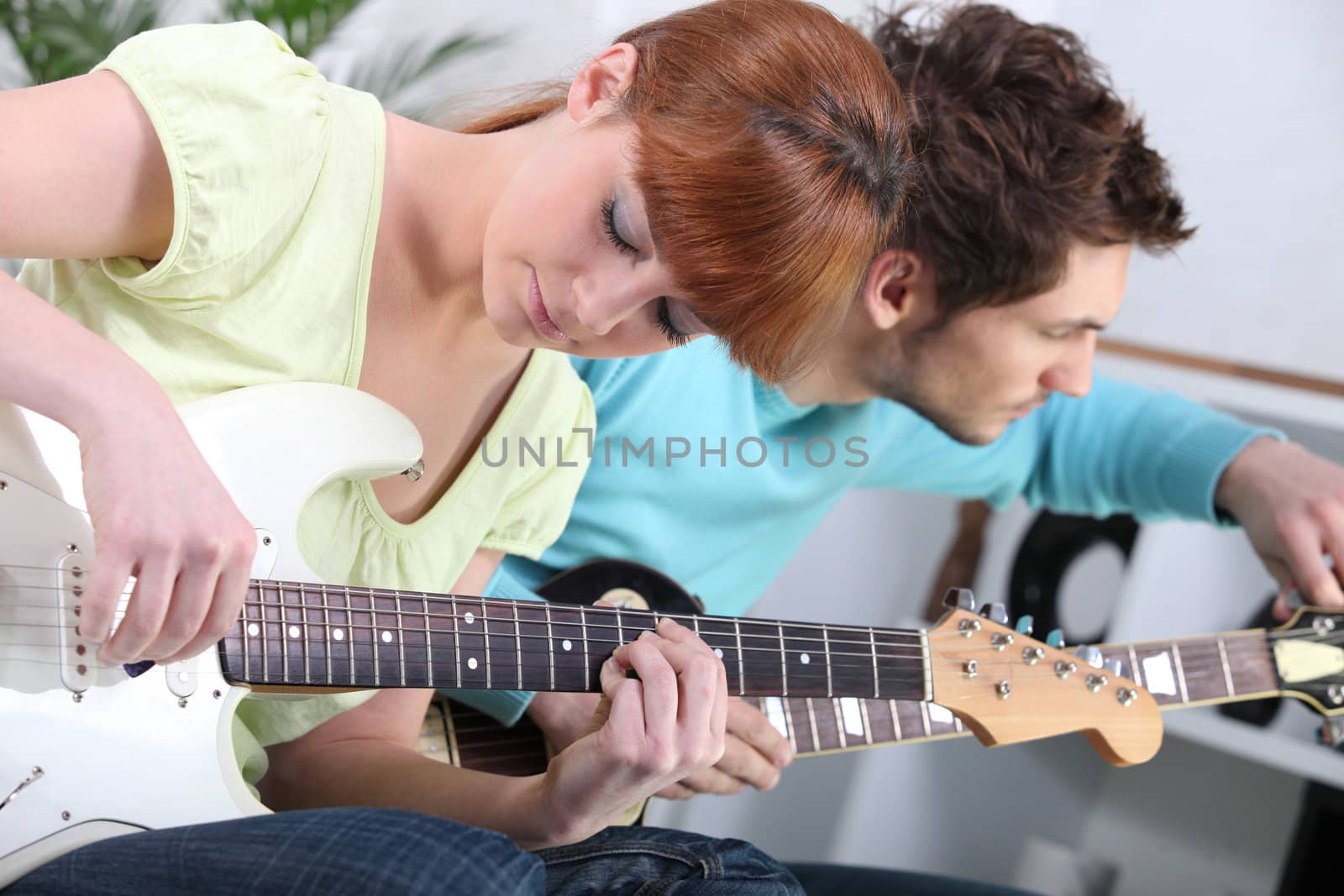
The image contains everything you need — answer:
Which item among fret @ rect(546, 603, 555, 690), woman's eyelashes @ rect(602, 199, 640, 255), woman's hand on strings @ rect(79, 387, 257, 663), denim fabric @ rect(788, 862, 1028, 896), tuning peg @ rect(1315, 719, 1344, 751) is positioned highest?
woman's eyelashes @ rect(602, 199, 640, 255)

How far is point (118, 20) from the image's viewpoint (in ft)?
3.82

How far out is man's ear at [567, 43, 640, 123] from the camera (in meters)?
0.79

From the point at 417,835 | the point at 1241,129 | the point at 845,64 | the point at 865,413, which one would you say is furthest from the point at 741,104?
the point at 1241,129

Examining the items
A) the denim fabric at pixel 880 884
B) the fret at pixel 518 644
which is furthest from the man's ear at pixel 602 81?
the denim fabric at pixel 880 884

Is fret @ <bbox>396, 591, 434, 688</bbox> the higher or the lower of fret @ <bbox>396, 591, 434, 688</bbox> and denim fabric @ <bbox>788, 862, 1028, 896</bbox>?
the higher

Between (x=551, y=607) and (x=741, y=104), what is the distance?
34 centimetres

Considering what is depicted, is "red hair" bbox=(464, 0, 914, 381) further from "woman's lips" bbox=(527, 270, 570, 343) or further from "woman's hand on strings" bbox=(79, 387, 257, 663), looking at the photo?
"woman's hand on strings" bbox=(79, 387, 257, 663)

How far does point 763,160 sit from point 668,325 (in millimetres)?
141

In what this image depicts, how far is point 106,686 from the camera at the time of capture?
2.10ft

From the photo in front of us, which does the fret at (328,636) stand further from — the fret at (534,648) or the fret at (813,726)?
the fret at (813,726)

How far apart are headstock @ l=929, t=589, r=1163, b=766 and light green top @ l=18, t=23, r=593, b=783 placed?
16.1 inches

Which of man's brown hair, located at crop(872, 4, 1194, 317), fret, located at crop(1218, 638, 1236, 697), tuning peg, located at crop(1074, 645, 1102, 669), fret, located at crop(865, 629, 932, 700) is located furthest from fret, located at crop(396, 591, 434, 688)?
fret, located at crop(1218, 638, 1236, 697)

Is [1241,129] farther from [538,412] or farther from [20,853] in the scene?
[20,853]

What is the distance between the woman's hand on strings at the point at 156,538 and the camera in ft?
1.75
